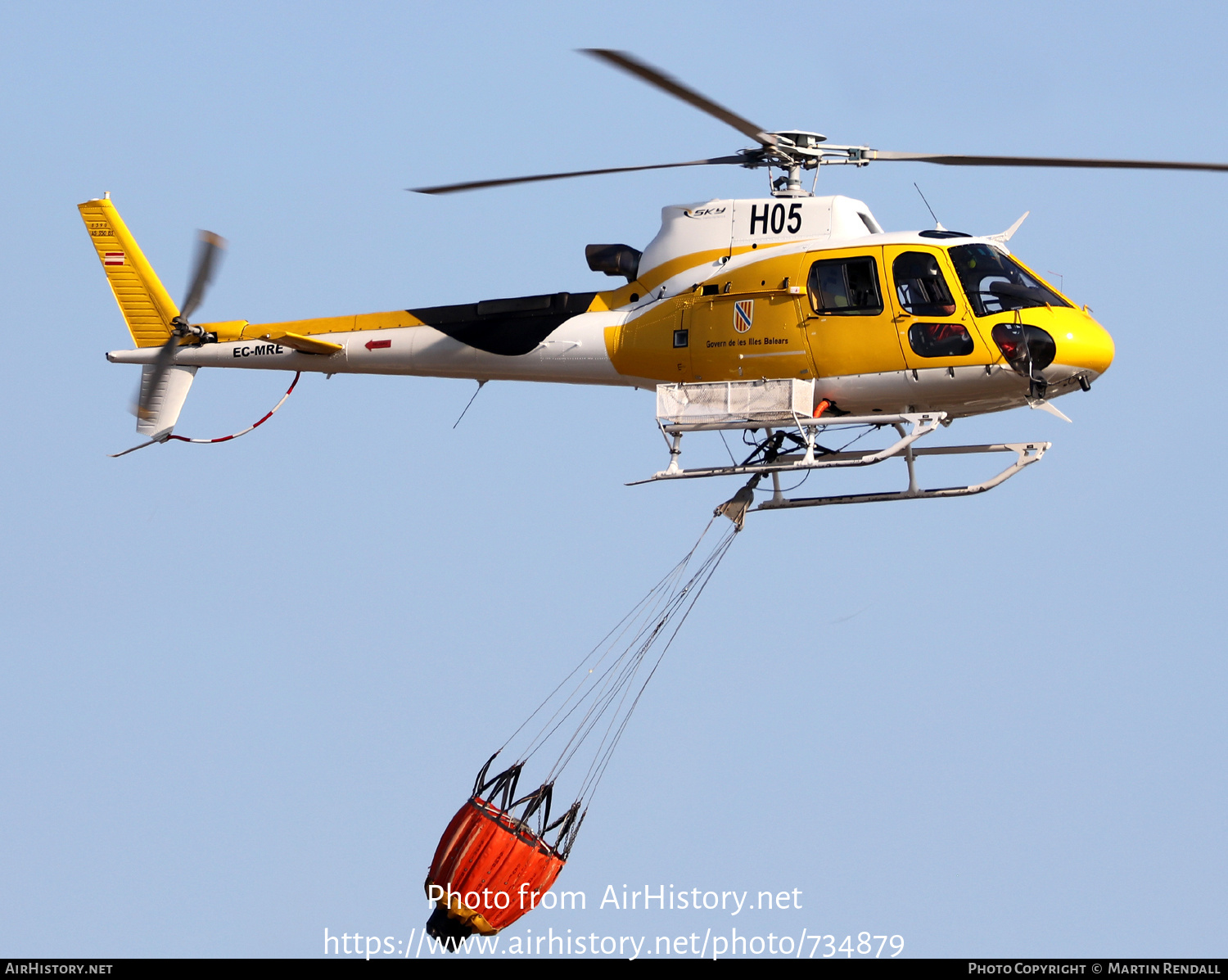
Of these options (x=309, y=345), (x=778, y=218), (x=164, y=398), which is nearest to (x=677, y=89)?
(x=778, y=218)

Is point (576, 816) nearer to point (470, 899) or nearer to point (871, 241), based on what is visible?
point (470, 899)

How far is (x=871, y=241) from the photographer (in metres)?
21.8

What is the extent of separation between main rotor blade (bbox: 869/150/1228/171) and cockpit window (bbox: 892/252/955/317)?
1.02m

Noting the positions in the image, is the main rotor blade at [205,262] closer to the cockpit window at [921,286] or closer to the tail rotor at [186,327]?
the tail rotor at [186,327]

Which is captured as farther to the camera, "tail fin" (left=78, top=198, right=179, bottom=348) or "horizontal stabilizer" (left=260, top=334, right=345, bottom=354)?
"tail fin" (left=78, top=198, right=179, bottom=348)

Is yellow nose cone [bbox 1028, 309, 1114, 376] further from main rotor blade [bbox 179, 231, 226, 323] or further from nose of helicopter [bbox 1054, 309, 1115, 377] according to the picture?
main rotor blade [bbox 179, 231, 226, 323]

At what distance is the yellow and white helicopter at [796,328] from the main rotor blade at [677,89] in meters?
0.04

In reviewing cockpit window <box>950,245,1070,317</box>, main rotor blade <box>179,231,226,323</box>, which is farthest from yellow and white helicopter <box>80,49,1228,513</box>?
main rotor blade <box>179,231,226,323</box>

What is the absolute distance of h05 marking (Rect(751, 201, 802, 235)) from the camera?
22391 millimetres

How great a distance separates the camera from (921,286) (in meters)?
21.5

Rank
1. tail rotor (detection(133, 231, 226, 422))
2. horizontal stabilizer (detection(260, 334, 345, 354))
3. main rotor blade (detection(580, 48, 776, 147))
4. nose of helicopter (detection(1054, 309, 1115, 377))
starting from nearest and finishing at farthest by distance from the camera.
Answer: main rotor blade (detection(580, 48, 776, 147)) < nose of helicopter (detection(1054, 309, 1115, 377)) < horizontal stabilizer (detection(260, 334, 345, 354)) < tail rotor (detection(133, 231, 226, 422))

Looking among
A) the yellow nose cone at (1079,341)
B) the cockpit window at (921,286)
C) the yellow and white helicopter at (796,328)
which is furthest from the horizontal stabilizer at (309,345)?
the yellow nose cone at (1079,341)

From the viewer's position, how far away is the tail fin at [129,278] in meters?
26.1
